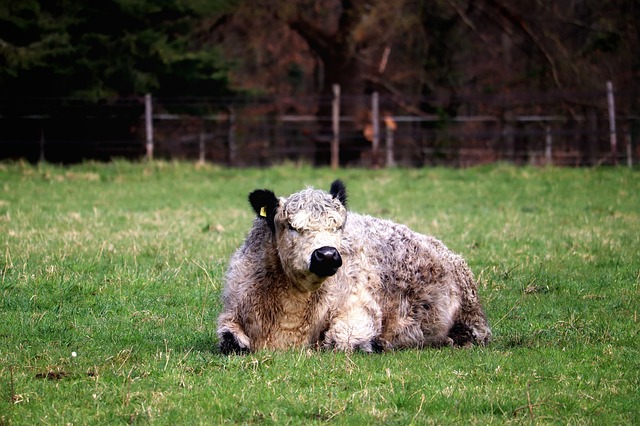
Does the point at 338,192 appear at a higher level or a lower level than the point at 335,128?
lower

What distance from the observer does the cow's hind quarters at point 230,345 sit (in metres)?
8.48

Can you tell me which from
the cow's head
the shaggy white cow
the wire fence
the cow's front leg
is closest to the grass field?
the cow's front leg

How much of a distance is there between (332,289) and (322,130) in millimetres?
28213

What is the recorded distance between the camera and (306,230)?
28.0 feet

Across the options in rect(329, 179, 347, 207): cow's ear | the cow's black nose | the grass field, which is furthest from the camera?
rect(329, 179, 347, 207): cow's ear

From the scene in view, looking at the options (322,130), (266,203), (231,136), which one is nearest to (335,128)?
(322,130)

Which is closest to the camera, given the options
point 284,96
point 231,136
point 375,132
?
point 375,132

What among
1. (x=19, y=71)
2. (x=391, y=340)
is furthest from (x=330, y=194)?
(x=19, y=71)

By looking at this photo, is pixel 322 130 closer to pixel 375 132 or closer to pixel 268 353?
pixel 375 132

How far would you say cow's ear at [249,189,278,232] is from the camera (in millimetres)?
8938

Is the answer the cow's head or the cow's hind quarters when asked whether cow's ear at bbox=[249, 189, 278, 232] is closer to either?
the cow's head

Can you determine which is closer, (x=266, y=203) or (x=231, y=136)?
(x=266, y=203)

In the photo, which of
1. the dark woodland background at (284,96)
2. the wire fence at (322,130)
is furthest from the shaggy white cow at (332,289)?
the dark woodland background at (284,96)

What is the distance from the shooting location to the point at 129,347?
339 inches
